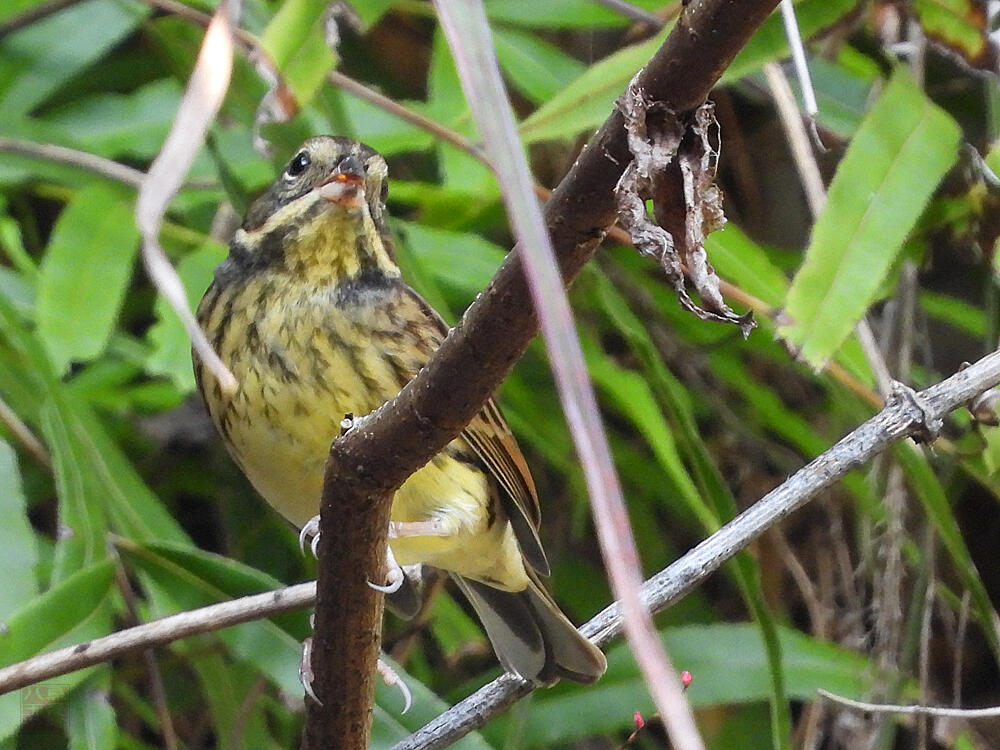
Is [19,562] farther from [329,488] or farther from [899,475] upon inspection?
[899,475]

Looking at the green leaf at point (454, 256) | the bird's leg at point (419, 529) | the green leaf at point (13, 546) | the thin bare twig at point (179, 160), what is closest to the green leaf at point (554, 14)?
the green leaf at point (454, 256)

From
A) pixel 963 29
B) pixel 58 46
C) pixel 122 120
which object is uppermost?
pixel 963 29

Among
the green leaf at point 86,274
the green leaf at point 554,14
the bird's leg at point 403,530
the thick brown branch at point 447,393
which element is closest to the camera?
the thick brown branch at point 447,393

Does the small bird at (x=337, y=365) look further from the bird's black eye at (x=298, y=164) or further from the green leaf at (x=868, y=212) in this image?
the green leaf at (x=868, y=212)

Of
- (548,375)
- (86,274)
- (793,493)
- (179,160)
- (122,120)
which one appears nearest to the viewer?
(179,160)

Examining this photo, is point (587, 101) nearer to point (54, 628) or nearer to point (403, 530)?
point (403, 530)

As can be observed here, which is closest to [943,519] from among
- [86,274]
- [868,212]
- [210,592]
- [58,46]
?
[868,212]

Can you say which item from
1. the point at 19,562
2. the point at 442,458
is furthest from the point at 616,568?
the point at 19,562
